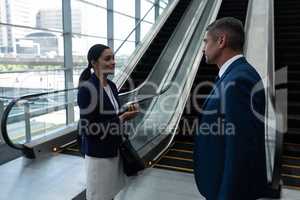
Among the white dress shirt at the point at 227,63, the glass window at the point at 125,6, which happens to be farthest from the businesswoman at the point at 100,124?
the glass window at the point at 125,6

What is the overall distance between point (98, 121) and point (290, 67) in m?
4.54

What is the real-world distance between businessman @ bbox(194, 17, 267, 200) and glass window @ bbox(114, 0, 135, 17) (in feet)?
37.6

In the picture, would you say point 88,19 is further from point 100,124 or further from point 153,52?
point 100,124

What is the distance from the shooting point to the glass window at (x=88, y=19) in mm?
9789

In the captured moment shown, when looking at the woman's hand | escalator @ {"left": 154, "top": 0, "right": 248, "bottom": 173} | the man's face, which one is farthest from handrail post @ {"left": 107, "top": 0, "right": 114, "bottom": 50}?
the man's face

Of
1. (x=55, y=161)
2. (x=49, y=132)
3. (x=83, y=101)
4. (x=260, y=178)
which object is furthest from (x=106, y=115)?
(x=49, y=132)

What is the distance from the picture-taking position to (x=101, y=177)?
2.41 meters

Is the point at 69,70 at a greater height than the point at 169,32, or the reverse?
the point at 169,32

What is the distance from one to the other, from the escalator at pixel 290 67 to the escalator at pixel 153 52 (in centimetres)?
263

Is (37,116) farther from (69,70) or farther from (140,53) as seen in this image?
(69,70)

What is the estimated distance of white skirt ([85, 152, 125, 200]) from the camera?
2.39 meters

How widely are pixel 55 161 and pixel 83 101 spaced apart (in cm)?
242

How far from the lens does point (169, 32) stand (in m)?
8.21

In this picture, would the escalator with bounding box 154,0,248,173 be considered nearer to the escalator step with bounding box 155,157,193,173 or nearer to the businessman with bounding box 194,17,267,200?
the escalator step with bounding box 155,157,193,173
